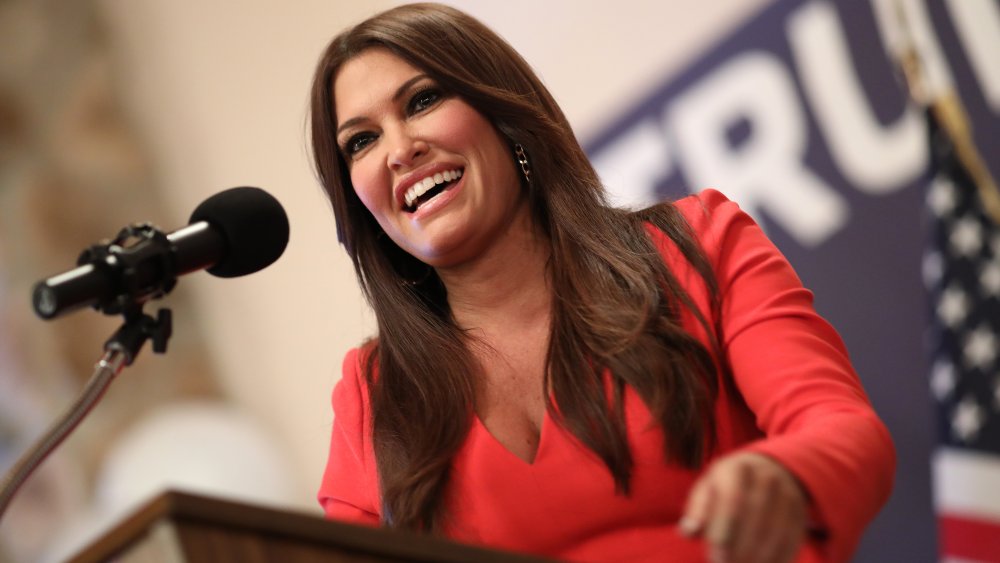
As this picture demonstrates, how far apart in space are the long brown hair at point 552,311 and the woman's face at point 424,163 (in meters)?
0.03

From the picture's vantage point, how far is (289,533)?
0.92 meters

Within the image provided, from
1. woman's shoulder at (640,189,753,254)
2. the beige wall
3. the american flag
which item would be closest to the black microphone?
woman's shoulder at (640,189,753,254)

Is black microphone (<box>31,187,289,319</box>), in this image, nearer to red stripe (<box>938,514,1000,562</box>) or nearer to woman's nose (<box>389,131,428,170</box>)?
woman's nose (<box>389,131,428,170</box>)

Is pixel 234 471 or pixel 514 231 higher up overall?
pixel 514 231

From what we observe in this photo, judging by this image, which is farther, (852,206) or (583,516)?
(852,206)

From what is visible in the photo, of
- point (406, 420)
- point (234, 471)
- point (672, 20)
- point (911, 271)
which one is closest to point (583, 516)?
point (406, 420)

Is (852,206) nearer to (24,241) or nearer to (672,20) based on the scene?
(672,20)

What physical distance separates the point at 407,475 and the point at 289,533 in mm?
610

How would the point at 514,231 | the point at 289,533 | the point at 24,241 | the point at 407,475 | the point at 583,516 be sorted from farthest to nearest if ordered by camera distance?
the point at 24,241, the point at 514,231, the point at 407,475, the point at 583,516, the point at 289,533

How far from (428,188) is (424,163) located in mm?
33

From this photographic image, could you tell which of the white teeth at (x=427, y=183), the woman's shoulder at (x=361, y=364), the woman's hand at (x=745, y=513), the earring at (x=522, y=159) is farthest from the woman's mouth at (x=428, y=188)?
the woman's hand at (x=745, y=513)

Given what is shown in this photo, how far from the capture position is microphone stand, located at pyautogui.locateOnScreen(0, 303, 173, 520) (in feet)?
3.69

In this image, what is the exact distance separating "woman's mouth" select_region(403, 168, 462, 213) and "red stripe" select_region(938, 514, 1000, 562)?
47.9 inches

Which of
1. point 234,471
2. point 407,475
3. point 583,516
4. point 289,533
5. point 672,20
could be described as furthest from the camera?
point 234,471
